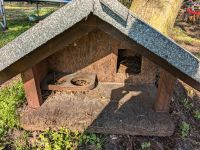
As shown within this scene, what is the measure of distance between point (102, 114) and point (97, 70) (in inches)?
24.9

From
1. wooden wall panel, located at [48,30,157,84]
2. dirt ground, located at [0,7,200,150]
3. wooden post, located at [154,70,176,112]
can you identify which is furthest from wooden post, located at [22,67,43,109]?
wooden post, located at [154,70,176,112]

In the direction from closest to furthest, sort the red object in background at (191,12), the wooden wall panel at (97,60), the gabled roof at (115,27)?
1. the gabled roof at (115,27)
2. the wooden wall panel at (97,60)
3. the red object in background at (191,12)

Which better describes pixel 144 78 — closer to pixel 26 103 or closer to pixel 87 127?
→ pixel 87 127

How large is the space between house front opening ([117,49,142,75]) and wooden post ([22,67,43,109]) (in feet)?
3.42

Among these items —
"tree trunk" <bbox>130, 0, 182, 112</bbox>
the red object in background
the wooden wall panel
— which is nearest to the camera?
"tree trunk" <bbox>130, 0, 182, 112</bbox>

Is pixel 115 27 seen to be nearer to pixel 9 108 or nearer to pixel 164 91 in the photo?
pixel 164 91

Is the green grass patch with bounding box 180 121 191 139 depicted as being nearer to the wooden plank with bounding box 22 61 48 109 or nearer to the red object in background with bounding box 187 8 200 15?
the wooden plank with bounding box 22 61 48 109

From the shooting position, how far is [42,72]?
311 cm

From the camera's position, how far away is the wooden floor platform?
2.78 metres

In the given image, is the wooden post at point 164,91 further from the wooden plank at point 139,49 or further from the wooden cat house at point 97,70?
the wooden plank at point 139,49

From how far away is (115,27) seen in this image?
2016mm

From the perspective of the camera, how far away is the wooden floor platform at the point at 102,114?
9.11 ft

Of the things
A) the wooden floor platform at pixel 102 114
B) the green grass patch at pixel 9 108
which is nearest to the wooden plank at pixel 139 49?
the wooden floor platform at pixel 102 114

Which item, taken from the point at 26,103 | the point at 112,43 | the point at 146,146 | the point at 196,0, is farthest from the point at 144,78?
the point at 196,0
